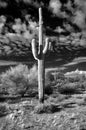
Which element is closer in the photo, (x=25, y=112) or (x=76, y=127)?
(x=76, y=127)

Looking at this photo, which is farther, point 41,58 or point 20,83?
point 20,83

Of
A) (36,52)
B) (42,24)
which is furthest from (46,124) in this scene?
(42,24)

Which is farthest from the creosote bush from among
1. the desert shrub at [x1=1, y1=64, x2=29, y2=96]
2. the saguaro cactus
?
the saguaro cactus

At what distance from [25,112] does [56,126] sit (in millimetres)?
2591

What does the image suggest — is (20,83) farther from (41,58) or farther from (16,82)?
(41,58)

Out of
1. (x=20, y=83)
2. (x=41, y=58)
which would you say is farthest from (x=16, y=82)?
(x=41, y=58)

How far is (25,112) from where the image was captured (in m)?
9.38

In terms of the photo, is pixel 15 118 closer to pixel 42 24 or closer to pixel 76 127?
pixel 76 127

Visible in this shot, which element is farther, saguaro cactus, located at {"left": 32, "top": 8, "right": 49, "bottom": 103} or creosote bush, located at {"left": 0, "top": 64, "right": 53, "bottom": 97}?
creosote bush, located at {"left": 0, "top": 64, "right": 53, "bottom": 97}

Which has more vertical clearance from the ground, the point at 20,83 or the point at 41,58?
the point at 41,58

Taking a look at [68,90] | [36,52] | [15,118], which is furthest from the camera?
[68,90]

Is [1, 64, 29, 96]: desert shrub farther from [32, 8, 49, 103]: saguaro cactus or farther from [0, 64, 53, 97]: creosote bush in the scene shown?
[32, 8, 49, 103]: saguaro cactus

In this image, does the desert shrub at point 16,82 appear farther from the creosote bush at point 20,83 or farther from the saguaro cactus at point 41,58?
the saguaro cactus at point 41,58

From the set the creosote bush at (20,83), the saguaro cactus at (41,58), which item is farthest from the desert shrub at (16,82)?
the saguaro cactus at (41,58)
